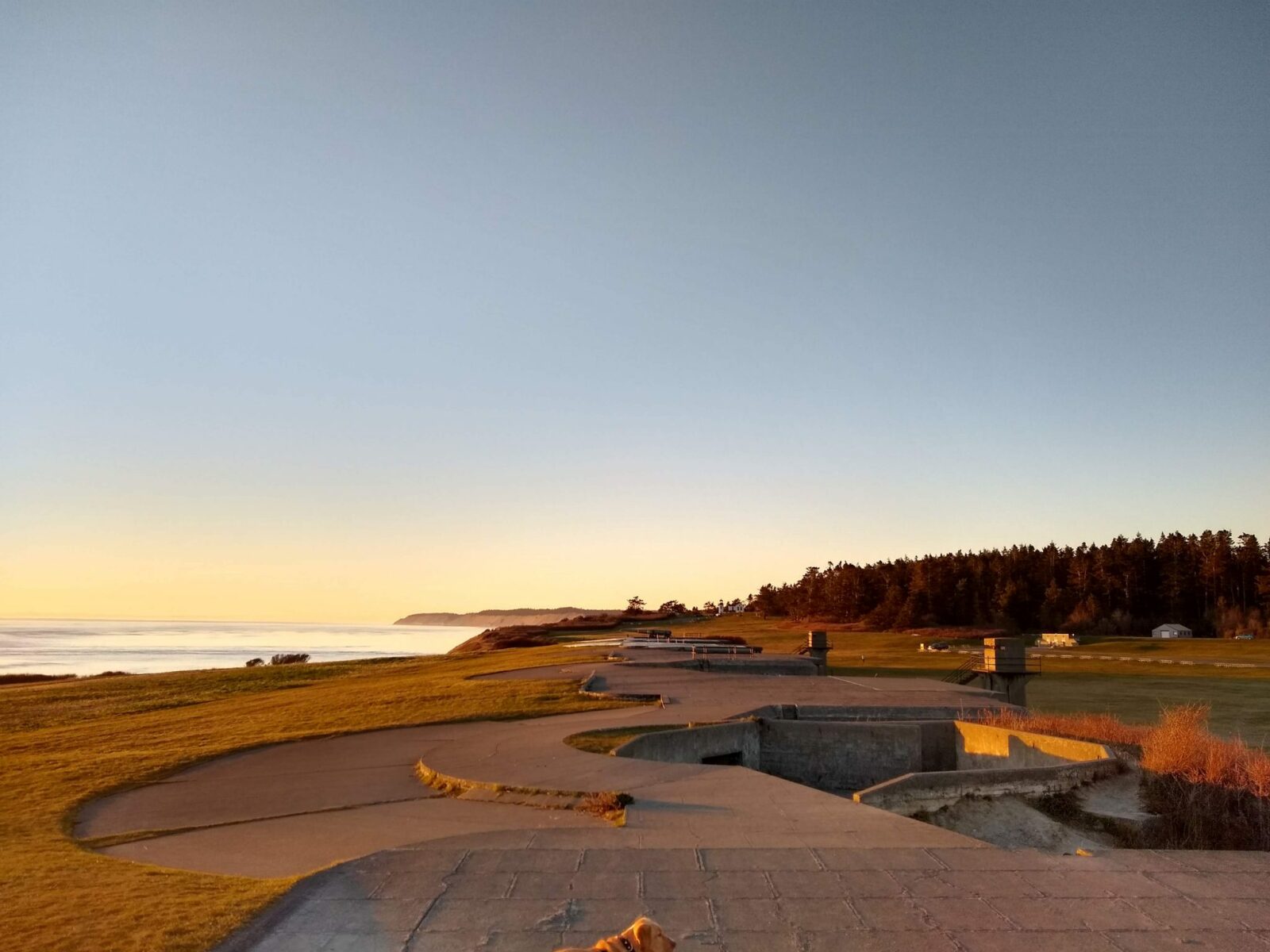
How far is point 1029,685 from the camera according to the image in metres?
40.3

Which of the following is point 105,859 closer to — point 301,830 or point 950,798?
point 301,830

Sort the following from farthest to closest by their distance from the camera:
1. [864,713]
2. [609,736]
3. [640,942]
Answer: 1. [864,713]
2. [609,736]
3. [640,942]

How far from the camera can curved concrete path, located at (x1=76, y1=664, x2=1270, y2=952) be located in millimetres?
6355

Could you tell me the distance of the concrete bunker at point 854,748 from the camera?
17078 millimetres

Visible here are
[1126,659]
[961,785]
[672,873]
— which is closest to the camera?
[672,873]

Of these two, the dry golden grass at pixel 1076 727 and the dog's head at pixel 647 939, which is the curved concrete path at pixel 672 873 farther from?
the dry golden grass at pixel 1076 727

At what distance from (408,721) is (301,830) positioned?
10051mm

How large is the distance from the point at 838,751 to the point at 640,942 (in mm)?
16486

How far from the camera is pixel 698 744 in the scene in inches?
699

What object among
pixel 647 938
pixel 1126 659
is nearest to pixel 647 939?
pixel 647 938

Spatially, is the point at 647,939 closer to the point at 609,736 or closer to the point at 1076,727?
the point at 609,736

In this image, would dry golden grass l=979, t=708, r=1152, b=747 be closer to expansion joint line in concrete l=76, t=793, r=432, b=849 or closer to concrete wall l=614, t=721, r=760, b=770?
concrete wall l=614, t=721, r=760, b=770

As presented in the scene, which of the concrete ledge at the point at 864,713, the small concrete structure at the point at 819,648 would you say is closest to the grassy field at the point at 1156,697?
the concrete ledge at the point at 864,713

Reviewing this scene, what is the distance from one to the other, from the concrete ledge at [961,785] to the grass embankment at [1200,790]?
4.09ft
